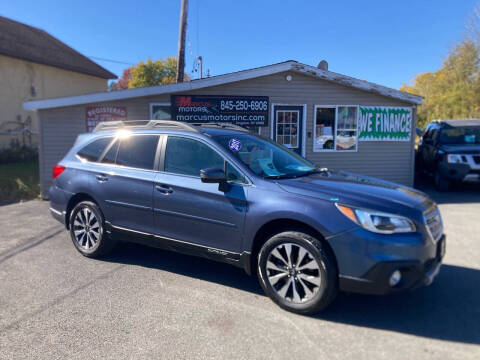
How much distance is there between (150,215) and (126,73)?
178 feet

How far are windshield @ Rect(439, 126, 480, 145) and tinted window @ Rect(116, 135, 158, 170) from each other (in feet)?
29.7

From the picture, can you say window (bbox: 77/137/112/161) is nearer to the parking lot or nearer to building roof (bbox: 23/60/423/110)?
the parking lot

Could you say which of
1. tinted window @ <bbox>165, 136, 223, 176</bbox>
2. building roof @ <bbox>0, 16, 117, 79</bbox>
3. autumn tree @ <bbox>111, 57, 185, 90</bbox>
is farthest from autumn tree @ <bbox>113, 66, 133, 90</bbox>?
tinted window @ <bbox>165, 136, 223, 176</bbox>

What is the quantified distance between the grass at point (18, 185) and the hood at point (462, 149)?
10.7 metres

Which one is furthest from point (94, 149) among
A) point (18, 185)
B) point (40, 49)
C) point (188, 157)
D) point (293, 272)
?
point (40, 49)

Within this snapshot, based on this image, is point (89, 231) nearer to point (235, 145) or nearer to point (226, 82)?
point (235, 145)

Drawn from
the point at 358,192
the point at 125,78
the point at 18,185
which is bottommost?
the point at 18,185

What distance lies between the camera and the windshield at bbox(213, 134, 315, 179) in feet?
13.5

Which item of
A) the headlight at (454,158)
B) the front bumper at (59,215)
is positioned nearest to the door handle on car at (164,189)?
the front bumper at (59,215)

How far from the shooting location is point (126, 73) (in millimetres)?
54375

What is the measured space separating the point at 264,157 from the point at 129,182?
5.44ft

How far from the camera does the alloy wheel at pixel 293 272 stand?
3490 millimetres

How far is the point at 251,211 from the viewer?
378cm

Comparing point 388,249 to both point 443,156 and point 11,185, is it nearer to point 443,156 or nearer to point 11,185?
point 443,156
